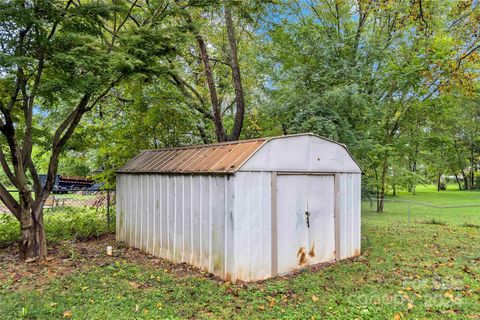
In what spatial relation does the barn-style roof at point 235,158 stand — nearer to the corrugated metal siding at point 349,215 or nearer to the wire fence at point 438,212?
the corrugated metal siding at point 349,215

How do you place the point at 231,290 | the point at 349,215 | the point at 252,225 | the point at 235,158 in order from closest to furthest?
the point at 231,290
the point at 252,225
the point at 235,158
the point at 349,215

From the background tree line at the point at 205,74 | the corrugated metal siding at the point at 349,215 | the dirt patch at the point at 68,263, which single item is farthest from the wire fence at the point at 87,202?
the corrugated metal siding at the point at 349,215

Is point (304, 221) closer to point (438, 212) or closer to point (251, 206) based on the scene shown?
point (251, 206)

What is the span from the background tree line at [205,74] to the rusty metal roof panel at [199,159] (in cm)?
151

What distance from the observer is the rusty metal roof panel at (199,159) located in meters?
4.95

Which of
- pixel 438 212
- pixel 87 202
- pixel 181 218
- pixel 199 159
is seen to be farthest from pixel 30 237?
pixel 438 212

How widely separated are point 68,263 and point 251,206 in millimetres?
3280

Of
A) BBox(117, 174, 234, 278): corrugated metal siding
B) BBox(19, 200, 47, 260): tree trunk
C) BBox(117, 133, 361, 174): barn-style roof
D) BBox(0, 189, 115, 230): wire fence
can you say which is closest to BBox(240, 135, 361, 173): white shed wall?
BBox(117, 133, 361, 174): barn-style roof

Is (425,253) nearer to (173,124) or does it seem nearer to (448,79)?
(448,79)

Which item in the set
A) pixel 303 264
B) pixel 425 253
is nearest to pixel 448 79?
pixel 425 253

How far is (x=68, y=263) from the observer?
5.55 meters

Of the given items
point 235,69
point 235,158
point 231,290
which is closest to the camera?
point 231,290

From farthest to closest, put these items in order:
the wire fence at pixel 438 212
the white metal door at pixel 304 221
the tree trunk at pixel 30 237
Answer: the wire fence at pixel 438 212 < the tree trunk at pixel 30 237 < the white metal door at pixel 304 221

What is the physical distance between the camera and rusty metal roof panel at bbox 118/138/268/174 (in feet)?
16.3
